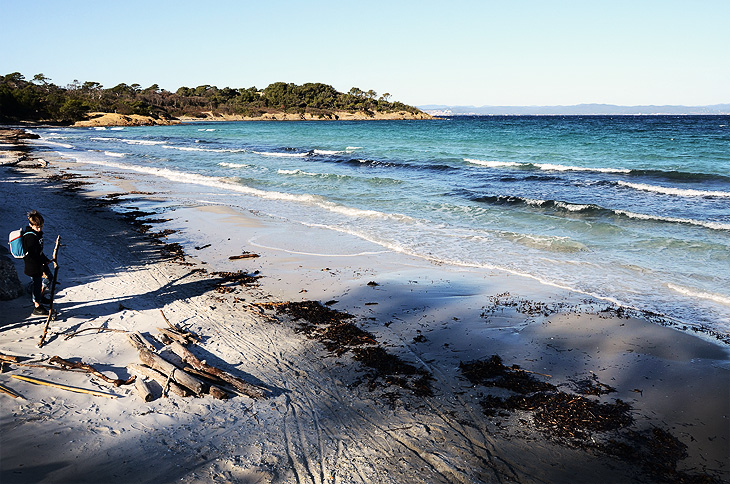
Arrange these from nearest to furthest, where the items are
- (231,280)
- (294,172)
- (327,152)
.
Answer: (231,280) < (294,172) < (327,152)

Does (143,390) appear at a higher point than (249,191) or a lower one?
lower

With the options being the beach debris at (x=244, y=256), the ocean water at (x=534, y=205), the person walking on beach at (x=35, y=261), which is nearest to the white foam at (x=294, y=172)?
the ocean water at (x=534, y=205)

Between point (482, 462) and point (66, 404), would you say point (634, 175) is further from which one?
point (66, 404)

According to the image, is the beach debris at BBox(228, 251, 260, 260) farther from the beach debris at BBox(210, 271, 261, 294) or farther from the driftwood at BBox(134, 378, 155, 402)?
the driftwood at BBox(134, 378, 155, 402)

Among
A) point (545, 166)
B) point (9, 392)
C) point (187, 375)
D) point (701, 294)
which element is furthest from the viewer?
point (545, 166)

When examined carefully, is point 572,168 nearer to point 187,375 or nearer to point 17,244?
point 187,375

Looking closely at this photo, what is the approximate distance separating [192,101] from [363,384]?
15949cm

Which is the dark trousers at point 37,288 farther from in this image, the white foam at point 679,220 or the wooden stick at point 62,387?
the white foam at point 679,220

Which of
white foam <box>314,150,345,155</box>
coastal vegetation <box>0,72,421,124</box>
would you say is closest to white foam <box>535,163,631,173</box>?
white foam <box>314,150,345,155</box>

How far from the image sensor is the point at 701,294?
876cm

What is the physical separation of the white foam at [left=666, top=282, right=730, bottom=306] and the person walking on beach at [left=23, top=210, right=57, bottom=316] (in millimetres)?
10678

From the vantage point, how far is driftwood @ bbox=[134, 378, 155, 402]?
5008 mm

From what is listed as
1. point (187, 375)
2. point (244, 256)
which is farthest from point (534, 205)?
point (187, 375)

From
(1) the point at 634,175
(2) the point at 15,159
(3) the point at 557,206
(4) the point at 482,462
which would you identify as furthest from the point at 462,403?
(2) the point at 15,159
